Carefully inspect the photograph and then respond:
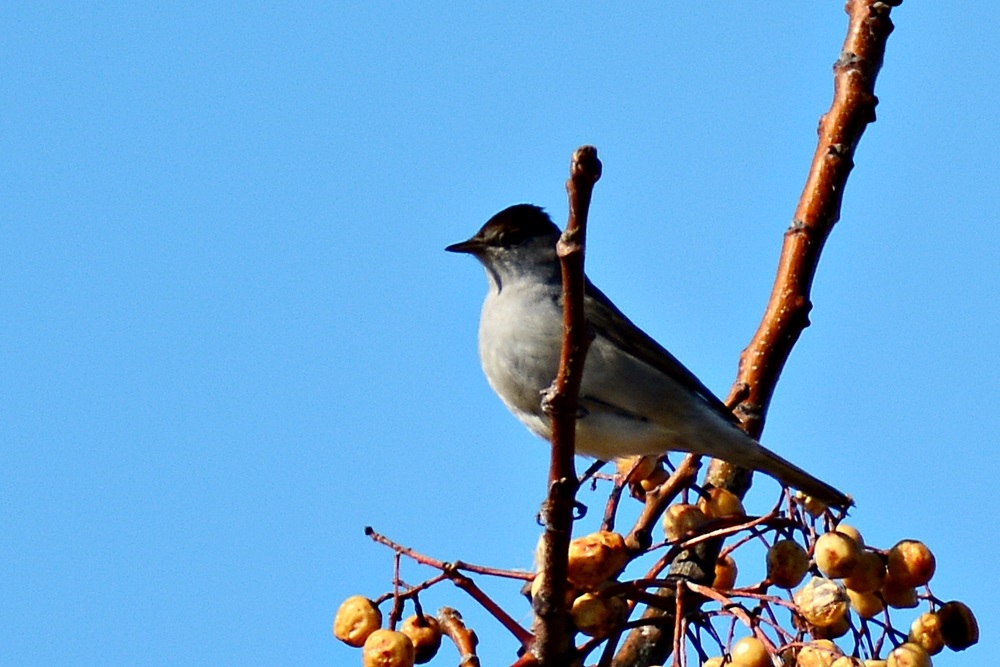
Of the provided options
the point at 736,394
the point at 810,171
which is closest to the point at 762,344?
the point at 736,394

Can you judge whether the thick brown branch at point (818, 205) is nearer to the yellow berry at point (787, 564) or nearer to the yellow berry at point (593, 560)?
the yellow berry at point (787, 564)

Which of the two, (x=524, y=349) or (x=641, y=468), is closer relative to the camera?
(x=641, y=468)

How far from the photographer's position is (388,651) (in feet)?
12.3

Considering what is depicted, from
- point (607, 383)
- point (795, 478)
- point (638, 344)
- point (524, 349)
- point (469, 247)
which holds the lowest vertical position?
point (795, 478)

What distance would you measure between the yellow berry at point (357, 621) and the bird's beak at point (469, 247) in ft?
10.6

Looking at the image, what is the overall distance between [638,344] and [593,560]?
113 inches

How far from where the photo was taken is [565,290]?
315 cm

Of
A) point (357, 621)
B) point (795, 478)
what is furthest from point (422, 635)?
point (795, 478)

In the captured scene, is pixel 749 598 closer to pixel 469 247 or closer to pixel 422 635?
pixel 422 635

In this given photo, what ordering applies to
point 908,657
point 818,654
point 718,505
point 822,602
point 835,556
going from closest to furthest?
point 818,654 → point 908,657 → point 822,602 → point 835,556 → point 718,505

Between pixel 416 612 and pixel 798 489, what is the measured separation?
4.78 feet

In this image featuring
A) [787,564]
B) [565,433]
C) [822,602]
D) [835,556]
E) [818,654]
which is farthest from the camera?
[787,564]

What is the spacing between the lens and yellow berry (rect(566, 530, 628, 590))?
12.1ft

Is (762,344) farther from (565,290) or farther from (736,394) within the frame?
(565,290)
